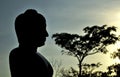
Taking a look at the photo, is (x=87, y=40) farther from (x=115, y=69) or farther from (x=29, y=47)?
(x=29, y=47)

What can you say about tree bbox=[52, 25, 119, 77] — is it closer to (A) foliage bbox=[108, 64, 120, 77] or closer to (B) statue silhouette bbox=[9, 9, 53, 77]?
(A) foliage bbox=[108, 64, 120, 77]

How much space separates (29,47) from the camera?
2.89 metres

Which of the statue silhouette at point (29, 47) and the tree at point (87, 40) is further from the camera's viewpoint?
the tree at point (87, 40)

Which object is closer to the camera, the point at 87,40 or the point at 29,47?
the point at 29,47

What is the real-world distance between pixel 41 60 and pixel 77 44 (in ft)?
138

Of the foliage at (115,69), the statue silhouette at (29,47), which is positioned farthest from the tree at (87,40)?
the statue silhouette at (29,47)

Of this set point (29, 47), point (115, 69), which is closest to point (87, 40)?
point (115, 69)

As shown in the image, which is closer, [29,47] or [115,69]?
[29,47]

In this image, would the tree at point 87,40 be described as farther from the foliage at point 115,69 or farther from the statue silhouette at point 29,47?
the statue silhouette at point 29,47

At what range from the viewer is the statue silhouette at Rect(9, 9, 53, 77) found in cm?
281

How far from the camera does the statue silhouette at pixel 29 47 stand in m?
2.81

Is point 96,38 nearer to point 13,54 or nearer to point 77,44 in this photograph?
point 77,44

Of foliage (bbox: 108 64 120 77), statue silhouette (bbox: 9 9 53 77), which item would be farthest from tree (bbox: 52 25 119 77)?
statue silhouette (bbox: 9 9 53 77)

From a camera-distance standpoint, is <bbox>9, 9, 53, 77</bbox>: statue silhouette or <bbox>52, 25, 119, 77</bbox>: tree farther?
<bbox>52, 25, 119, 77</bbox>: tree
